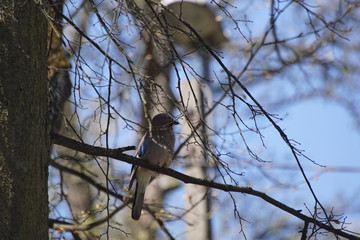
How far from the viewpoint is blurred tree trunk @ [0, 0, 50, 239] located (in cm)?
329

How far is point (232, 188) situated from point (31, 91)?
1.31 meters

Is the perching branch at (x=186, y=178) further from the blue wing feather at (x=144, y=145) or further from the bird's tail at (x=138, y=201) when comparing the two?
the blue wing feather at (x=144, y=145)

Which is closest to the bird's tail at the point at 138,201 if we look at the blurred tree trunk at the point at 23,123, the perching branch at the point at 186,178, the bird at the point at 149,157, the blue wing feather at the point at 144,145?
the bird at the point at 149,157

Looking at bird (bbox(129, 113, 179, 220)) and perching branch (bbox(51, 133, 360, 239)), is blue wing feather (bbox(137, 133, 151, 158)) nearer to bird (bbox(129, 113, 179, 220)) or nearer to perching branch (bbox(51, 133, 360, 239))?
bird (bbox(129, 113, 179, 220))

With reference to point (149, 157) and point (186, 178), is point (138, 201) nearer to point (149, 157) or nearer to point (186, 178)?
point (149, 157)

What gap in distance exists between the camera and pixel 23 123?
340 cm

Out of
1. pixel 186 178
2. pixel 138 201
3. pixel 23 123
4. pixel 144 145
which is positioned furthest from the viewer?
pixel 144 145

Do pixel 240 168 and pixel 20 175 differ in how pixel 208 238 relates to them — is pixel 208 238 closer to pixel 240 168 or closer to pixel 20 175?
pixel 240 168

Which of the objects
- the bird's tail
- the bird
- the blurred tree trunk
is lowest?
the blurred tree trunk

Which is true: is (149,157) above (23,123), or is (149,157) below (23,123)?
above

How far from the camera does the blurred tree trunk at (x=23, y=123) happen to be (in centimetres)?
329

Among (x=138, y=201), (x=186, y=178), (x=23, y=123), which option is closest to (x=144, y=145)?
(x=138, y=201)

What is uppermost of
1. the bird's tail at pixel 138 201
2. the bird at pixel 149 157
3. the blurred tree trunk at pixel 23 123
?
the bird at pixel 149 157

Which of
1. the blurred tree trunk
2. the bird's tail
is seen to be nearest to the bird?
the bird's tail
